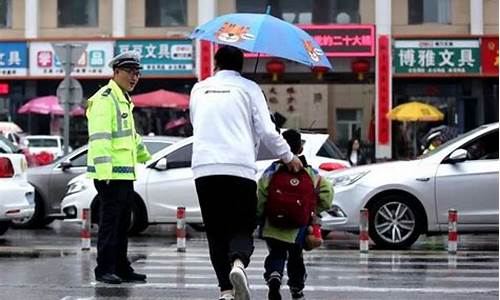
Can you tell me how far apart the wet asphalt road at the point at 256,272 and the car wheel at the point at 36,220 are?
187cm

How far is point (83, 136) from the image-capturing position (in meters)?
34.4

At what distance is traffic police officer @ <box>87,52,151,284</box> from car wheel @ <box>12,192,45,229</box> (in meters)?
7.22

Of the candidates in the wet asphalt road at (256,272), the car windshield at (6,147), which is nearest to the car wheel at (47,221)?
the wet asphalt road at (256,272)

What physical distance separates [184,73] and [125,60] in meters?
24.6

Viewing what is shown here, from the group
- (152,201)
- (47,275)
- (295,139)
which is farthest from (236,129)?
(152,201)

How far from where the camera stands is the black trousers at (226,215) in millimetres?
6402

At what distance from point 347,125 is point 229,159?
103 feet

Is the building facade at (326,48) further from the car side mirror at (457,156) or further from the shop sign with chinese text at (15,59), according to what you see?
the car side mirror at (457,156)

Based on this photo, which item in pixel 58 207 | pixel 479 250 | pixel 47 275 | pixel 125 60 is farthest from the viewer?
pixel 58 207

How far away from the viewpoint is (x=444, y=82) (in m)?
33.2

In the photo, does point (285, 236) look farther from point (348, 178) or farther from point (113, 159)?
point (348, 178)

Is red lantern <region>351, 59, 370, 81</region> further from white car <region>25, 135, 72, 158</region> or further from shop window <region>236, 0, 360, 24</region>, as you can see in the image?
white car <region>25, 135, 72, 158</region>

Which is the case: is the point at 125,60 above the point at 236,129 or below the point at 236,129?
above

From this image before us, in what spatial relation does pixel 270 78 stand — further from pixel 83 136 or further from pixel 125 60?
pixel 125 60
